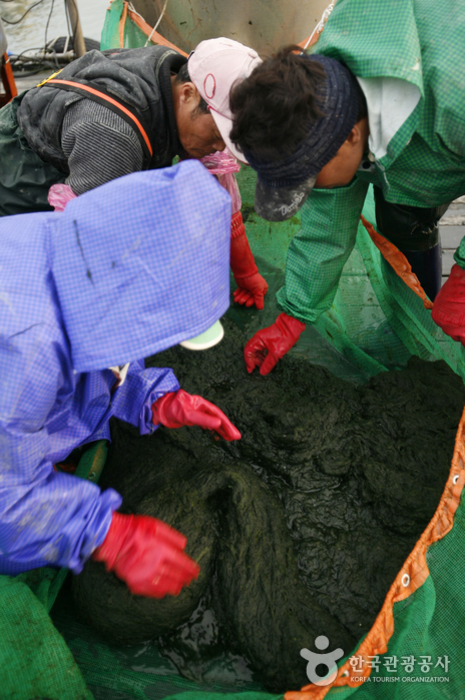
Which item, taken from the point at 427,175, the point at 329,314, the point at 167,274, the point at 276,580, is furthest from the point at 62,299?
the point at 329,314

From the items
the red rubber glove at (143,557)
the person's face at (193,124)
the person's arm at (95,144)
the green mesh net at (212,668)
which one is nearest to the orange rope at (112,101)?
the person's arm at (95,144)

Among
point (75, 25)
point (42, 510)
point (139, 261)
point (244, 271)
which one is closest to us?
point (139, 261)

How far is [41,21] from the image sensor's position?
22.6 feet

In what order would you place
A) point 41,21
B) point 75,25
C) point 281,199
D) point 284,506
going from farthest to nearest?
point 41,21 → point 75,25 → point 284,506 → point 281,199

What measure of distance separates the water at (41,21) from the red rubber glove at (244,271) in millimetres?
5243

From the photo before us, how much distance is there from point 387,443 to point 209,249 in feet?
3.81

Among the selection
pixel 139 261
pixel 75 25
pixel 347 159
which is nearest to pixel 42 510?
pixel 139 261

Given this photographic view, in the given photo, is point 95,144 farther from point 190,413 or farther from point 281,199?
point 190,413

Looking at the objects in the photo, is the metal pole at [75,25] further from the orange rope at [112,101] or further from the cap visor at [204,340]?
the cap visor at [204,340]

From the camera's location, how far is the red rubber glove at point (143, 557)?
1260 millimetres

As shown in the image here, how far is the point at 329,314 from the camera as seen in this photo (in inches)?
93.8

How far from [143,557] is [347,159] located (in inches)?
55.0

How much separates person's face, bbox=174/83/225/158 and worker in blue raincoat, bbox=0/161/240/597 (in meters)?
0.97

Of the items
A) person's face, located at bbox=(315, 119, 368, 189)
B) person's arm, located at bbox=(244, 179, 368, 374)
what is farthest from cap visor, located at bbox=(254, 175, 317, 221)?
person's arm, located at bbox=(244, 179, 368, 374)
